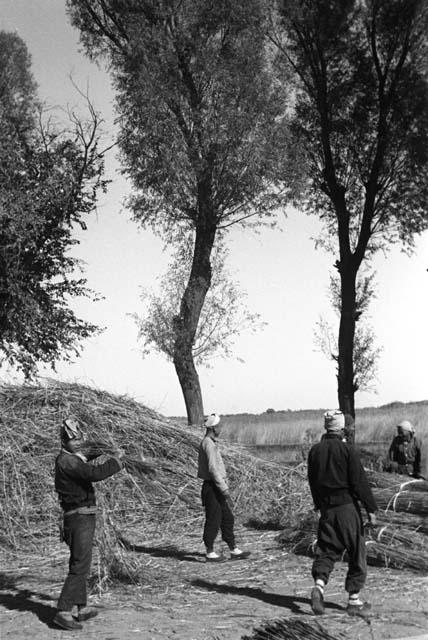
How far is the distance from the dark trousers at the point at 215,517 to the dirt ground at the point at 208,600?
1.13ft

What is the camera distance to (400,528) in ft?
39.3

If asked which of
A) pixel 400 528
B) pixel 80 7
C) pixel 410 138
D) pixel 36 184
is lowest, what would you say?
pixel 400 528

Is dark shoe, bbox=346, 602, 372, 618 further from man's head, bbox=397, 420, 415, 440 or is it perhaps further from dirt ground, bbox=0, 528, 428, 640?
man's head, bbox=397, 420, 415, 440

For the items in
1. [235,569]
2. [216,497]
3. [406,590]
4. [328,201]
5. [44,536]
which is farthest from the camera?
[328,201]

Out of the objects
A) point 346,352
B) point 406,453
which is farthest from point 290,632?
point 346,352

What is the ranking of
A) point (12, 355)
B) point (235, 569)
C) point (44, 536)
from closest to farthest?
1. point (235, 569)
2. point (44, 536)
3. point (12, 355)

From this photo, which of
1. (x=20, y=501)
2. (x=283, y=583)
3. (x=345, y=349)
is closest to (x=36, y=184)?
(x=345, y=349)

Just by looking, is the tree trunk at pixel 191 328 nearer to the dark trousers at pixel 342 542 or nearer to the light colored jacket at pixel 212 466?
the light colored jacket at pixel 212 466

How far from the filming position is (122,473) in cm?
1609

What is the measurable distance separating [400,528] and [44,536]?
5.30 m

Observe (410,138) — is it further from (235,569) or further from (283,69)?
(235,569)

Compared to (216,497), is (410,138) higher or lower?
higher

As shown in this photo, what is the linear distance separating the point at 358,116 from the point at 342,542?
23781 millimetres

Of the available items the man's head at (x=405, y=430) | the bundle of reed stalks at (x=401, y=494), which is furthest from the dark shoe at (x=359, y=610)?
the man's head at (x=405, y=430)
